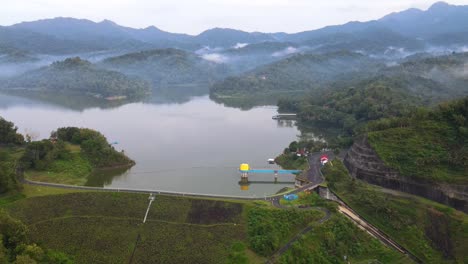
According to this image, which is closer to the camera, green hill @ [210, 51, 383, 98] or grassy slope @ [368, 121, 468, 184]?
grassy slope @ [368, 121, 468, 184]

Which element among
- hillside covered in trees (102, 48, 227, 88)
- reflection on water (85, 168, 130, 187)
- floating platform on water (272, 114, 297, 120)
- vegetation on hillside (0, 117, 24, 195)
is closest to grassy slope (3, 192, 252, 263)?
vegetation on hillside (0, 117, 24, 195)

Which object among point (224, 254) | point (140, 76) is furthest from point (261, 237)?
point (140, 76)

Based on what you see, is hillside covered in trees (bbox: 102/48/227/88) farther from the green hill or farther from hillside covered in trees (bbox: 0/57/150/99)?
the green hill

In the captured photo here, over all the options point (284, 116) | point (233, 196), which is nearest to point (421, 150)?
point (233, 196)

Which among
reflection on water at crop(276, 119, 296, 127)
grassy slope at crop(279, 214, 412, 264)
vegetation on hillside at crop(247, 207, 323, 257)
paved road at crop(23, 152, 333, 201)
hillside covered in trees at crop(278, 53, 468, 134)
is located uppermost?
hillside covered in trees at crop(278, 53, 468, 134)

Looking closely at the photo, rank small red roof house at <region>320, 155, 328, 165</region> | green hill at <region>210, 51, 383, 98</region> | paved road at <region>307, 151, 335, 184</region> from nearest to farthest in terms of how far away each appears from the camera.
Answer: paved road at <region>307, 151, 335, 184</region> < small red roof house at <region>320, 155, 328, 165</region> < green hill at <region>210, 51, 383, 98</region>
